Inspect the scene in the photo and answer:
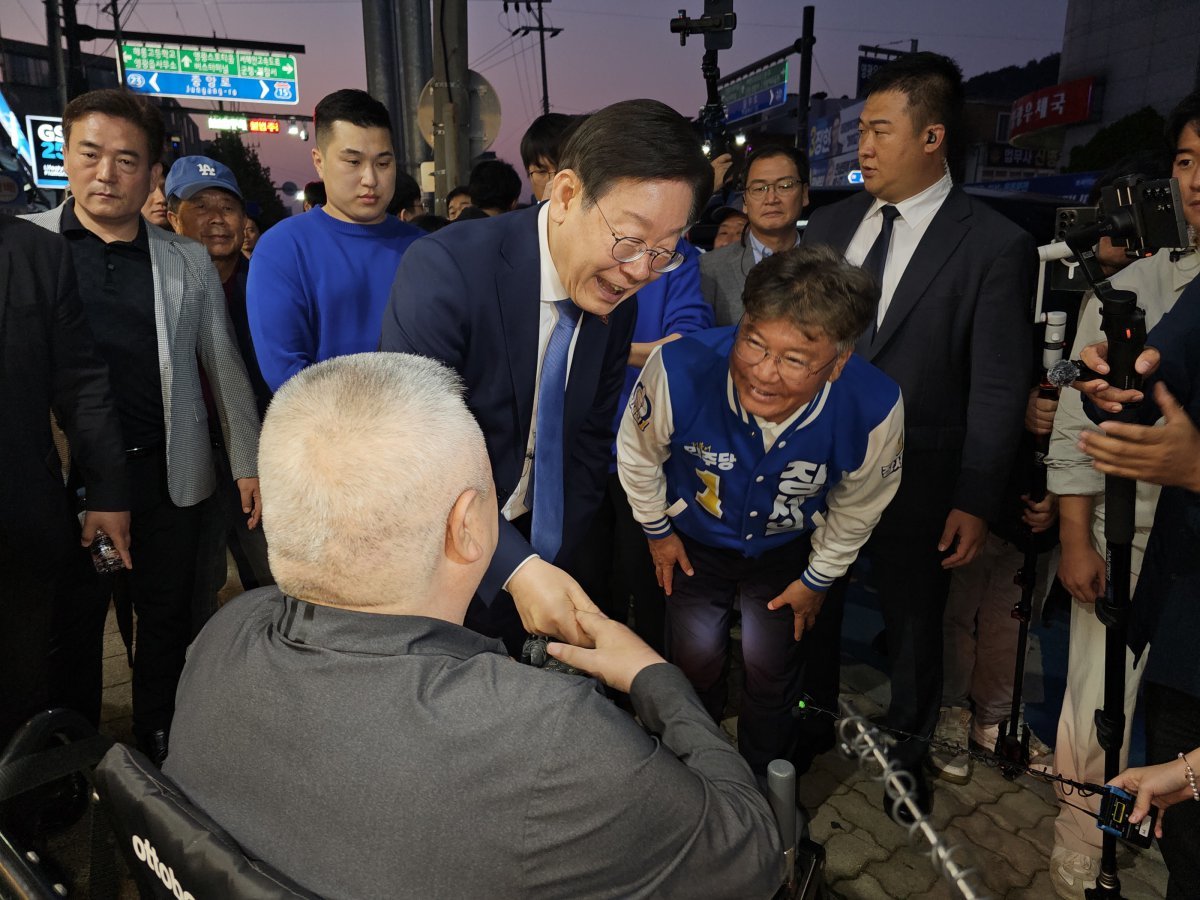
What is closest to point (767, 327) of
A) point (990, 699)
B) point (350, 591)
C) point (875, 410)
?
point (875, 410)

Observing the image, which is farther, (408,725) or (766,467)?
(766,467)

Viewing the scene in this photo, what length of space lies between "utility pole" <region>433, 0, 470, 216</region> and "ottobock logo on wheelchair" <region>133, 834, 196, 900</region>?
5.68 metres

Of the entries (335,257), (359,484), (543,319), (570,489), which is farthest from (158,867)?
(335,257)

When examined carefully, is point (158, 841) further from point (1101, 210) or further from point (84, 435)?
point (1101, 210)

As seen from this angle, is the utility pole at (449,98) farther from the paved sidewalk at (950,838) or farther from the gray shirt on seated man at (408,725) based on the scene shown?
the gray shirt on seated man at (408,725)

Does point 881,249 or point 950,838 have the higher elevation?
point 881,249

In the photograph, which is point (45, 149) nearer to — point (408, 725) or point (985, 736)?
point (985, 736)

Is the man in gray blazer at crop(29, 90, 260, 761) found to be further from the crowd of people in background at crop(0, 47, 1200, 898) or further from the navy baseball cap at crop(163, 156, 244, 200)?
the navy baseball cap at crop(163, 156, 244, 200)

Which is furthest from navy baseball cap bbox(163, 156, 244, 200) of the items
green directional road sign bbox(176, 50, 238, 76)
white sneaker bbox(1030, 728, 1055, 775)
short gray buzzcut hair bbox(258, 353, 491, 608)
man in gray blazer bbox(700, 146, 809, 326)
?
green directional road sign bbox(176, 50, 238, 76)

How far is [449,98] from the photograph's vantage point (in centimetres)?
603

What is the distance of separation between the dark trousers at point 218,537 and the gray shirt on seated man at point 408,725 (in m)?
2.30

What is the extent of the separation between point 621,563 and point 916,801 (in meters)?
1.46

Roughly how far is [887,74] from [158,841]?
122 inches

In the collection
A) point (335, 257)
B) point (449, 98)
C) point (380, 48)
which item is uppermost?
point (380, 48)
